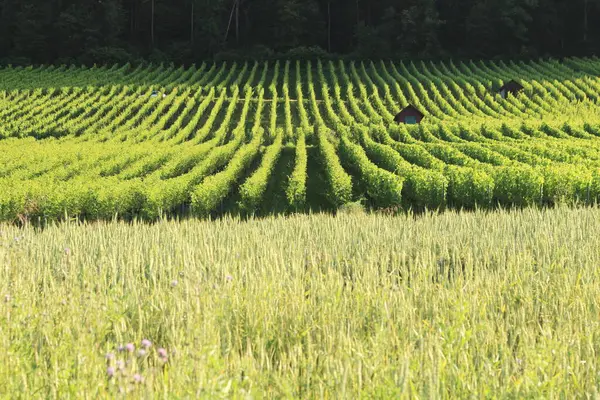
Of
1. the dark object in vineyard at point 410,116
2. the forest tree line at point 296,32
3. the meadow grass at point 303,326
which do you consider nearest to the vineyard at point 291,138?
the dark object in vineyard at point 410,116

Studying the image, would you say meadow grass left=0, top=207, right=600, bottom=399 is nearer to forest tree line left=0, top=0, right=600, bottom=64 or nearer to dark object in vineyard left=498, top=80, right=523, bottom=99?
dark object in vineyard left=498, top=80, right=523, bottom=99

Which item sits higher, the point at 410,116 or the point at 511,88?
the point at 511,88

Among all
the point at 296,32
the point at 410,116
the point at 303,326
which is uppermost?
the point at 296,32

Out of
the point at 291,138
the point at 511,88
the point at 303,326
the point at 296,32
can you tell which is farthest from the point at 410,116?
the point at 303,326

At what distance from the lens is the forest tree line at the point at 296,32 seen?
65.7m

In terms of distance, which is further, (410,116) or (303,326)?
(410,116)

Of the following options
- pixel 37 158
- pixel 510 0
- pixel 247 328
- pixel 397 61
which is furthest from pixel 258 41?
pixel 247 328

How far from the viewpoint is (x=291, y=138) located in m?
34.9

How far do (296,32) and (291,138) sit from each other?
39.1 meters

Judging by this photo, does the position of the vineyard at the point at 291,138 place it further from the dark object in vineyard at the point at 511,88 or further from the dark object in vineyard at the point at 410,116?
the dark object in vineyard at the point at 410,116

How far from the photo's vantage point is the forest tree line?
216 feet

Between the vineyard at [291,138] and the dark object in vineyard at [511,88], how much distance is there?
34.4 inches

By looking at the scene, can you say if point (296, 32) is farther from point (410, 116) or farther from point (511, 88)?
point (410, 116)

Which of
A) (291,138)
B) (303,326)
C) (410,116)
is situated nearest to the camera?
(303,326)
